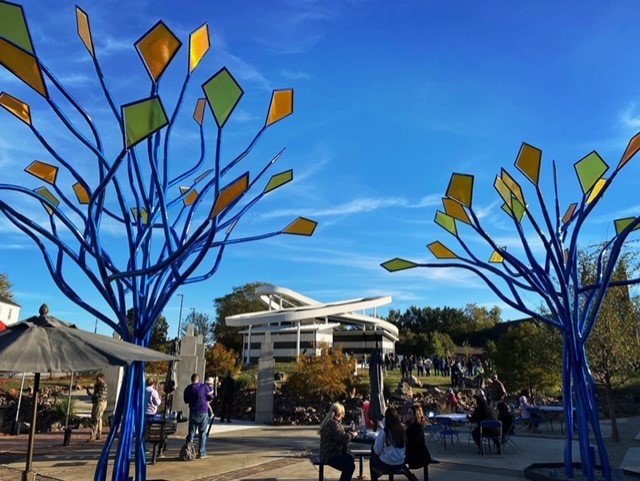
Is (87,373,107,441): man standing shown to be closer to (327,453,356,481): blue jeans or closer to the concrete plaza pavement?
the concrete plaza pavement

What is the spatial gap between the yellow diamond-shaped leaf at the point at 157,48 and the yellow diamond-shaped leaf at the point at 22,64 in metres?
1.04

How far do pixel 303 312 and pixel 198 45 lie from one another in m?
52.8

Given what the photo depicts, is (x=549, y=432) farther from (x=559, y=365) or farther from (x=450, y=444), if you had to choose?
(x=450, y=444)

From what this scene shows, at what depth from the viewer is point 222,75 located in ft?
19.5

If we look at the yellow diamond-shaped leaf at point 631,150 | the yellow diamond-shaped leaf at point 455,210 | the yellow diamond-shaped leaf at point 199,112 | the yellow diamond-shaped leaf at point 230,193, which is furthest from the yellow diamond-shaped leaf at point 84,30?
the yellow diamond-shaped leaf at point 631,150

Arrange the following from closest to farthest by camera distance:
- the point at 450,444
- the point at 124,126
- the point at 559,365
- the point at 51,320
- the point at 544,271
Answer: the point at 124,126, the point at 51,320, the point at 544,271, the point at 450,444, the point at 559,365

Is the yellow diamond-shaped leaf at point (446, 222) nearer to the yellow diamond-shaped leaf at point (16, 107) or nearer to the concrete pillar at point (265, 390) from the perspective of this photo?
the yellow diamond-shaped leaf at point (16, 107)

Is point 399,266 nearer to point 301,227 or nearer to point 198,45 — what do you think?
point 301,227

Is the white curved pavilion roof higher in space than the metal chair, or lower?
higher

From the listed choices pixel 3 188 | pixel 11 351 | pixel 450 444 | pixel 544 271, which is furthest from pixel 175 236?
pixel 450 444

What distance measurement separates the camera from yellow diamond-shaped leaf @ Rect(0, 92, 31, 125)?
6.16 meters

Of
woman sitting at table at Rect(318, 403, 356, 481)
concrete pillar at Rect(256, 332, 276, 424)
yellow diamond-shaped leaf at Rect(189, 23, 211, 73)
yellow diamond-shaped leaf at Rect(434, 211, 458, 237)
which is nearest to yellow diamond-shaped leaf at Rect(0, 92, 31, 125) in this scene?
yellow diamond-shaped leaf at Rect(189, 23, 211, 73)

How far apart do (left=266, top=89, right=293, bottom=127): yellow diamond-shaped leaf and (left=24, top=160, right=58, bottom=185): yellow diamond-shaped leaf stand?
316 centimetres

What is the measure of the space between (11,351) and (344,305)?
194ft
